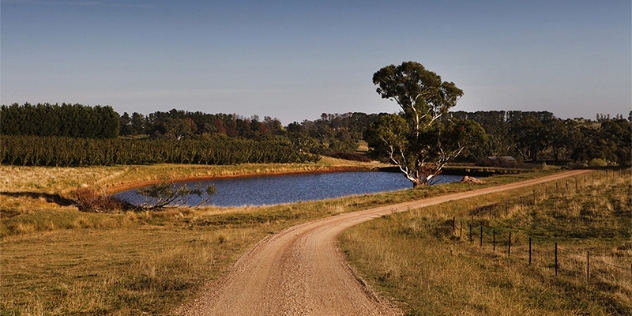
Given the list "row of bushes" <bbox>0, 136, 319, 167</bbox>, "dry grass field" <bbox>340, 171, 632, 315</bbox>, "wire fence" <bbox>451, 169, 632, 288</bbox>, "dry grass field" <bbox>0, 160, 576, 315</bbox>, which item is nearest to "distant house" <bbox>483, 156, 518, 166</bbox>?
"row of bushes" <bbox>0, 136, 319, 167</bbox>

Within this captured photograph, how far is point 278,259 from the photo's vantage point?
20047mm

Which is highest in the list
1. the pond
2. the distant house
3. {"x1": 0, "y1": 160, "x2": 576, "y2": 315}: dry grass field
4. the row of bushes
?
the row of bushes

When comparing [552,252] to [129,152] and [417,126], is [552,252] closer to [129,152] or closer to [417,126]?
[417,126]

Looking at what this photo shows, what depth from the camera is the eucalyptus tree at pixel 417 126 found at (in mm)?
57188

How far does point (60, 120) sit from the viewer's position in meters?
106

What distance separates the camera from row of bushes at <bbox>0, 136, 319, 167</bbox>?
251ft

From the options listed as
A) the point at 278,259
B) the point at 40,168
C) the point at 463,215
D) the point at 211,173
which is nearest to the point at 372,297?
the point at 278,259

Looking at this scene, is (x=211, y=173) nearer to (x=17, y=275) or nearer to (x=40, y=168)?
(x=40, y=168)

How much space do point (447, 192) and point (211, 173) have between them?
58741mm

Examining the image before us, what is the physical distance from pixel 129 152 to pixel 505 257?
81.5m

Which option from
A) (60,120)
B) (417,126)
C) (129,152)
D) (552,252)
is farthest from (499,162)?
(60,120)

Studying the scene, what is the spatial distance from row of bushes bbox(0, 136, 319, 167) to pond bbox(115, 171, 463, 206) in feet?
42.7

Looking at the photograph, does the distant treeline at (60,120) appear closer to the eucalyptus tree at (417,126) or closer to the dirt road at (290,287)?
the eucalyptus tree at (417,126)

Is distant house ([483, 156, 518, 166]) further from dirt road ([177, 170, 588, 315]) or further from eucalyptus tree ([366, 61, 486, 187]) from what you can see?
dirt road ([177, 170, 588, 315])
